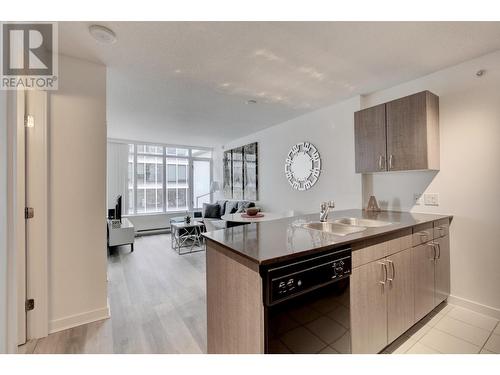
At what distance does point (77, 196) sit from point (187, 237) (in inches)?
113

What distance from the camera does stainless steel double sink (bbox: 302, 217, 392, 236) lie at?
6.59 ft

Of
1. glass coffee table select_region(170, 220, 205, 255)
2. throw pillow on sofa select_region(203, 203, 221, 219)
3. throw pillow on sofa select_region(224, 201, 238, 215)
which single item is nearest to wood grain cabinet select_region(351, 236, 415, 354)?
glass coffee table select_region(170, 220, 205, 255)

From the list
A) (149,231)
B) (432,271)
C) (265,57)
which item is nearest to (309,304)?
(432,271)

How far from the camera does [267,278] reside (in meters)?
1.01

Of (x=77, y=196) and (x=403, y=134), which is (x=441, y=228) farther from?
(x=77, y=196)

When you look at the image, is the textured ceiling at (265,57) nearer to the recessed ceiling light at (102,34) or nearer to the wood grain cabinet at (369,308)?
the recessed ceiling light at (102,34)

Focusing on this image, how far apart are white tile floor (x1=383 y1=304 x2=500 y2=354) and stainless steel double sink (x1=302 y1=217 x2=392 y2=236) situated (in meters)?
0.89

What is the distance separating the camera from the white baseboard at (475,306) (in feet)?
6.67

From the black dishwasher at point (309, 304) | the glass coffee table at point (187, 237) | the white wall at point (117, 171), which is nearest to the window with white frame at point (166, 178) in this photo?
the white wall at point (117, 171)

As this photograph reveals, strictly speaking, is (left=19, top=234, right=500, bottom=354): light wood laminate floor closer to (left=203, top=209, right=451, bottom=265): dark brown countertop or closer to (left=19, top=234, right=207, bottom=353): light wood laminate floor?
(left=19, top=234, right=207, bottom=353): light wood laminate floor

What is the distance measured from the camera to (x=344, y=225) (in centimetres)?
212

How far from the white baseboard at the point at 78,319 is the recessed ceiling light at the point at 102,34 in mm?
2314
